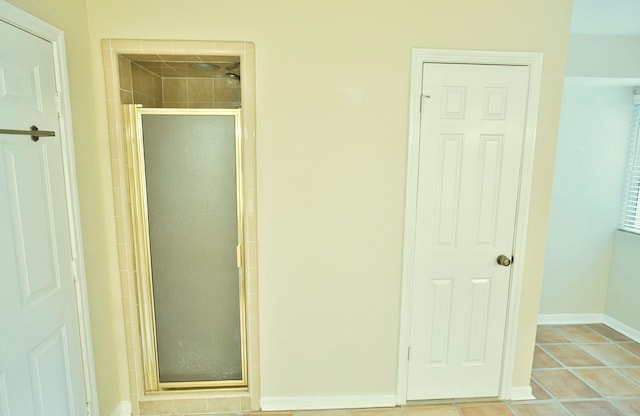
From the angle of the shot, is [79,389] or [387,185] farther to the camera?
[387,185]

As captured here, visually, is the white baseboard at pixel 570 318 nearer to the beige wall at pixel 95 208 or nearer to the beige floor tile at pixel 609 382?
the beige floor tile at pixel 609 382

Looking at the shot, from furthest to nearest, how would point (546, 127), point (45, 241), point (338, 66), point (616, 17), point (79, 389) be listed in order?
point (616, 17), point (546, 127), point (338, 66), point (79, 389), point (45, 241)

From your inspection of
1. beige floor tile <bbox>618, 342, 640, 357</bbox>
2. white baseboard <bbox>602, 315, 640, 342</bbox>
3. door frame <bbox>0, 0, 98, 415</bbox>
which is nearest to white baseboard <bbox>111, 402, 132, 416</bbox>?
door frame <bbox>0, 0, 98, 415</bbox>

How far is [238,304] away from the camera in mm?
2162

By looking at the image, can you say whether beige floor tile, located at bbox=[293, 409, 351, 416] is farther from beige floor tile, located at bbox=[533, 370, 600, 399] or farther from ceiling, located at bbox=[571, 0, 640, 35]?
ceiling, located at bbox=[571, 0, 640, 35]

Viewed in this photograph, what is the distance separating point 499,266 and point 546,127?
35.3 inches

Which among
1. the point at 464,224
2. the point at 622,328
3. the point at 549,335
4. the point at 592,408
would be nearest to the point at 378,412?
the point at 464,224

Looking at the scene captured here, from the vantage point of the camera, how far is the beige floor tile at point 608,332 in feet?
10.3

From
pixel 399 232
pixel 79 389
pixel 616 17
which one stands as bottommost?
pixel 79 389

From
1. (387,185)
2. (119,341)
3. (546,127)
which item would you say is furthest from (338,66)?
(119,341)

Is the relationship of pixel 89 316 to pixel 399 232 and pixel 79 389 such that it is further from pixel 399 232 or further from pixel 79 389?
pixel 399 232

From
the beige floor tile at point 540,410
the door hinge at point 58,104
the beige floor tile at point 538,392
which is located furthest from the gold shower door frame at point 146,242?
the beige floor tile at point 538,392

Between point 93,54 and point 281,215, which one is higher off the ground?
point 93,54

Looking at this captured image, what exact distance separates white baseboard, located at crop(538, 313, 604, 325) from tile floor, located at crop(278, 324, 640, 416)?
0.32 feet
